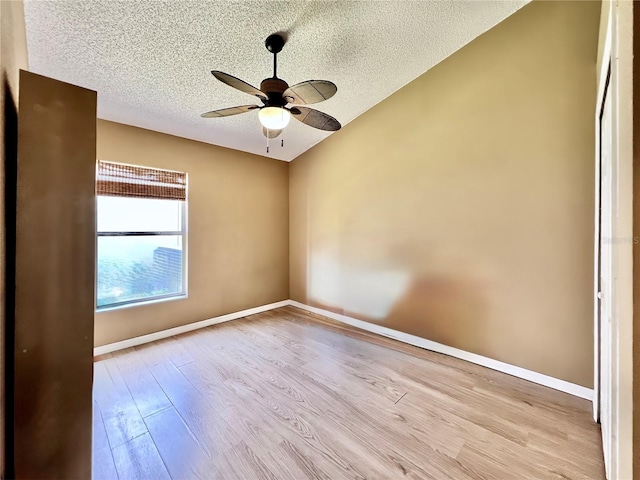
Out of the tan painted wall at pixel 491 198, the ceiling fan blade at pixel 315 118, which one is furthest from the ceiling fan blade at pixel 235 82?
the tan painted wall at pixel 491 198

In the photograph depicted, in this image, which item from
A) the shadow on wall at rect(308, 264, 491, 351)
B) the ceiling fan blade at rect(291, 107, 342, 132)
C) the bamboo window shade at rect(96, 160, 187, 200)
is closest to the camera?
the ceiling fan blade at rect(291, 107, 342, 132)

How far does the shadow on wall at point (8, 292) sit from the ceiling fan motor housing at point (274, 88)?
4.02 ft

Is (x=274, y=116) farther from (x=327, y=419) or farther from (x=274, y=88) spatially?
(x=327, y=419)

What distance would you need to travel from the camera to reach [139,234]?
297 cm

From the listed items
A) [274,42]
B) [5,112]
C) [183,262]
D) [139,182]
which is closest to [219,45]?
[274,42]

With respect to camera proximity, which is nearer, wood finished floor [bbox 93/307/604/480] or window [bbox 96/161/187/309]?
wood finished floor [bbox 93/307/604/480]

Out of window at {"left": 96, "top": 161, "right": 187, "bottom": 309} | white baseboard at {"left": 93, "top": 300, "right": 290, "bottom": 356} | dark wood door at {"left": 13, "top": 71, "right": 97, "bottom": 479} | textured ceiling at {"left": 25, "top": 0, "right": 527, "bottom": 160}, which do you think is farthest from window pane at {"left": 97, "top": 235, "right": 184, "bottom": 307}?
dark wood door at {"left": 13, "top": 71, "right": 97, "bottom": 479}

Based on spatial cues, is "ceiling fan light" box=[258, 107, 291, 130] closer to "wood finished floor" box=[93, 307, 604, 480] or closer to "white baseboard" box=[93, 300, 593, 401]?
"wood finished floor" box=[93, 307, 604, 480]

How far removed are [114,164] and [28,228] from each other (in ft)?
7.28

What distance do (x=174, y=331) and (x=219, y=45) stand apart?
3.08 metres

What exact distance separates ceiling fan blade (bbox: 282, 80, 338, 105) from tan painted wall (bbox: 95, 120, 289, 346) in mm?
2077

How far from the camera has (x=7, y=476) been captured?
0.99 metres

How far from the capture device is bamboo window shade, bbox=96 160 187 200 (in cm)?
269

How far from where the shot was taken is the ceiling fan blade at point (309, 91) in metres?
1.60
